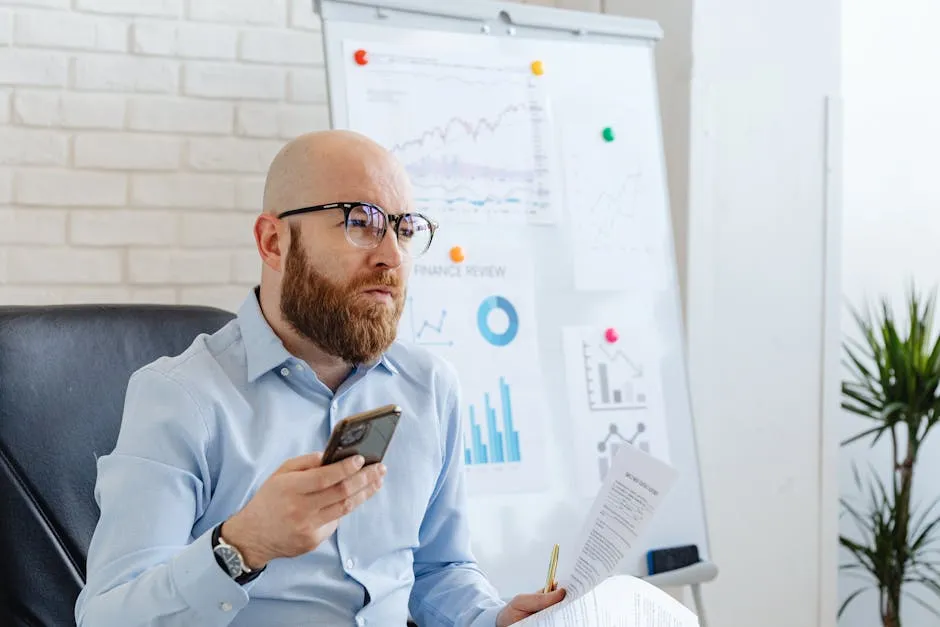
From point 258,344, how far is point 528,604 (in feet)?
1.62

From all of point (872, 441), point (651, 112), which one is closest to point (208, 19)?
point (651, 112)

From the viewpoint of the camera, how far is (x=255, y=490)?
1.41 metres

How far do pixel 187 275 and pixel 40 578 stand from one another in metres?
1.35

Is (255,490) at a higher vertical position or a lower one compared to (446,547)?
higher

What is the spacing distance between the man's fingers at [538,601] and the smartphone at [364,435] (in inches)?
15.5

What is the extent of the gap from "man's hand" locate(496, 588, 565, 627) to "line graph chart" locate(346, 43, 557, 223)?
1004 mm

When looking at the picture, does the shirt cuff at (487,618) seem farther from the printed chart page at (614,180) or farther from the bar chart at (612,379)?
the printed chart page at (614,180)

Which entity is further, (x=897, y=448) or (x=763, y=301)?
(x=897, y=448)

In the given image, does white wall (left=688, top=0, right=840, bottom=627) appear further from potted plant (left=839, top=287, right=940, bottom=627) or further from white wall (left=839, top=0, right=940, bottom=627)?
white wall (left=839, top=0, right=940, bottom=627)

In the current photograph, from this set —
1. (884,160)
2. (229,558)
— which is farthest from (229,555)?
(884,160)

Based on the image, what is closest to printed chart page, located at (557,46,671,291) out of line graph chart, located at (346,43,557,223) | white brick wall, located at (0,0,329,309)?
line graph chart, located at (346,43,557,223)

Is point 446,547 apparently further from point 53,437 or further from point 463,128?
point 463,128

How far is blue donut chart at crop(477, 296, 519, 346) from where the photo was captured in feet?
7.49

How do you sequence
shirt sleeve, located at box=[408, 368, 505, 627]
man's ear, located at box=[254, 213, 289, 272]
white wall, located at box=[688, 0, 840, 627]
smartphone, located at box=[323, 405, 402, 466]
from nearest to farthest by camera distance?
smartphone, located at box=[323, 405, 402, 466] → man's ear, located at box=[254, 213, 289, 272] → shirt sleeve, located at box=[408, 368, 505, 627] → white wall, located at box=[688, 0, 840, 627]
